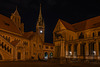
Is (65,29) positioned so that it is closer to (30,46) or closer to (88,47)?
(88,47)

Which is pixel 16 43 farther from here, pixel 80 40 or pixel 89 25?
pixel 89 25

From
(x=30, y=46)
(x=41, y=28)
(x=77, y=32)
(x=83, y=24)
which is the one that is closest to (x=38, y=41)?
(x=30, y=46)

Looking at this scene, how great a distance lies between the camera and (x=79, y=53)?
48.9 metres

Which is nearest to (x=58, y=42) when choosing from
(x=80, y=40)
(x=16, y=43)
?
(x=80, y=40)

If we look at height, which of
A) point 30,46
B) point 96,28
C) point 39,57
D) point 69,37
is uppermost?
point 96,28

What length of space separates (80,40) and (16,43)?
84.1 ft

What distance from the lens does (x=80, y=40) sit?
49281 mm

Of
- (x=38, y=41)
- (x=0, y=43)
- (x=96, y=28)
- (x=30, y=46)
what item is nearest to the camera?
(x=0, y=43)

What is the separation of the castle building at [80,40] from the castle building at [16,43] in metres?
10.8

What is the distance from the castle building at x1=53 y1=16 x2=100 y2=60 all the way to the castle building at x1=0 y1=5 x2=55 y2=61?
1084cm

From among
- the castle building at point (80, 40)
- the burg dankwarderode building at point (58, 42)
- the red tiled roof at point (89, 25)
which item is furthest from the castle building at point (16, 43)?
the red tiled roof at point (89, 25)

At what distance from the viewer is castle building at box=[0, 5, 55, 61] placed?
39.3m

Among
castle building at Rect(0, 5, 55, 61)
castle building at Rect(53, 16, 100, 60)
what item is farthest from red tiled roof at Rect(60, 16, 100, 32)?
castle building at Rect(0, 5, 55, 61)

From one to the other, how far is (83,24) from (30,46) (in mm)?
28284
